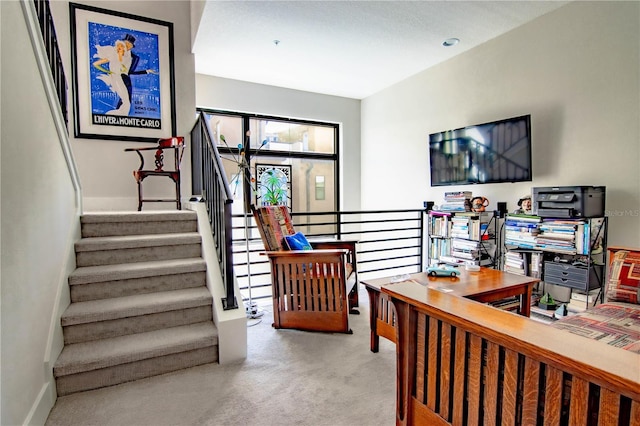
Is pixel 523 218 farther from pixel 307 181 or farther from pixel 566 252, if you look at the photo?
pixel 307 181

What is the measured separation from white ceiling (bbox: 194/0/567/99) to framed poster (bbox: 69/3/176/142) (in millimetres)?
520

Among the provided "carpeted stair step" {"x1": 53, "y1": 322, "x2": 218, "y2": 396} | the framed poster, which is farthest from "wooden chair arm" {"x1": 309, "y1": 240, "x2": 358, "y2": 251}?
the framed poster

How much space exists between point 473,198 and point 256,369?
300 centimetres

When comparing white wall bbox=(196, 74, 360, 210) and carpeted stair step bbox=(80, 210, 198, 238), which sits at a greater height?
white wall bbox=(196, 74, 360, 210)

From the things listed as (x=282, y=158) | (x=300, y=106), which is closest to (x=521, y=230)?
(x=282, y=158)

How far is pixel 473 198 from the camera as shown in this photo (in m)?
3.89

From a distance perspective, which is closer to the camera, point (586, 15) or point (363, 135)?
point (586, 15)

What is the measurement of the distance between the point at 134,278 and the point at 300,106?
4.01m

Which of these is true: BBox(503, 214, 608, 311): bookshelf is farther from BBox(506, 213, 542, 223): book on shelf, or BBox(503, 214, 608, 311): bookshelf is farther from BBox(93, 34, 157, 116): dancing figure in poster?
BBox(93, 34, 157, 116): dancing figure in poster

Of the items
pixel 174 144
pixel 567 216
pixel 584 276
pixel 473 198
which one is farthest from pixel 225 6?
pixel 584 276

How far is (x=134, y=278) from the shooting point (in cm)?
246

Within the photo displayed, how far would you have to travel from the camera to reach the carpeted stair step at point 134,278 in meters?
2.31

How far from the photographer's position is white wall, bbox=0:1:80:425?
1.43 metres

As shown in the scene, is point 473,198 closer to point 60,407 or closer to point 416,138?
point 416,138
